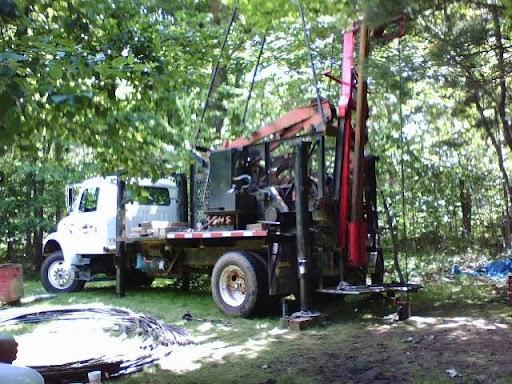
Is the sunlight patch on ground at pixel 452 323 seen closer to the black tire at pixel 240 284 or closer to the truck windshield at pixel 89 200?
the black tire at pixel 240 284

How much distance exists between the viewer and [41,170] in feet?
51.0

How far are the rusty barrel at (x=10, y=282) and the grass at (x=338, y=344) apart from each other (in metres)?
2.04

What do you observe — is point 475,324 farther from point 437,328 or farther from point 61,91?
point 61,91

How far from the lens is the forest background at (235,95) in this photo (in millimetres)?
4383

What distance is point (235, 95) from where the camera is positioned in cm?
1375

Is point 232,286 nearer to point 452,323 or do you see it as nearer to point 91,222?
point 452,323

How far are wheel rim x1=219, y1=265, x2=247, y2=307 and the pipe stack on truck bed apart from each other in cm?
2

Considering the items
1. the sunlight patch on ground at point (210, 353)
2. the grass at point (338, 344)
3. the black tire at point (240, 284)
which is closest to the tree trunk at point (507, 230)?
the grass at point (338, 344)

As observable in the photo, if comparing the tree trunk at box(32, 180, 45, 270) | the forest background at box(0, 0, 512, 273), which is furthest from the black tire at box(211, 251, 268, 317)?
the tree trunk at box(32, 180, 45, 270)

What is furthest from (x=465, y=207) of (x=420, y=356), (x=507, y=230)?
(x=420, y=356)

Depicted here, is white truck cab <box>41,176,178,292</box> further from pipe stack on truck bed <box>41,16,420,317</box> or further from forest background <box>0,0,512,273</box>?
forest background <box>0,0,512,273</box>

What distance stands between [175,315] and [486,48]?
574 centimetres

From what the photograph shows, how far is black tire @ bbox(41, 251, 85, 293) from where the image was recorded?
12.3 metres

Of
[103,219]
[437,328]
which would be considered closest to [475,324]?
[437,328]
